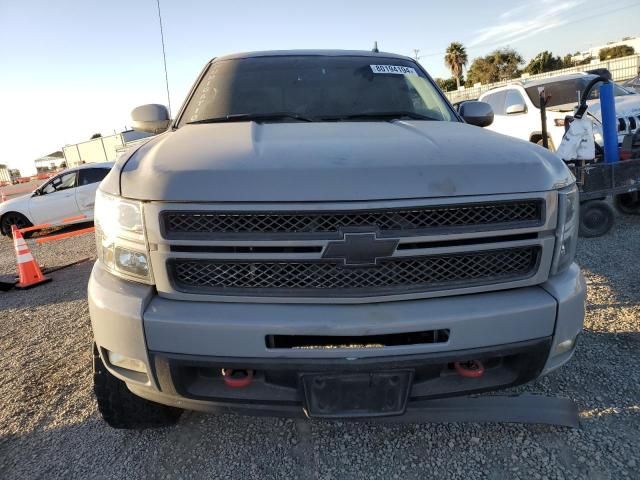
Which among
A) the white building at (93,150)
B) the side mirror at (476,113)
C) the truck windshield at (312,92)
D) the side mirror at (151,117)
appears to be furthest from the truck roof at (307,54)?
the white building at (93,150)

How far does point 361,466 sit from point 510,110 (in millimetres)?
8724

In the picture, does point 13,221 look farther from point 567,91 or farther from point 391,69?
point 567,91

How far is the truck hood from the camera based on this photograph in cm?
165

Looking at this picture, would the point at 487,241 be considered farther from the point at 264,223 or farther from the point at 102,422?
the point at 102,422

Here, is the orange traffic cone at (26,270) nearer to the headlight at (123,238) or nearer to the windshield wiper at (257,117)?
the windshield wiper at (257,117)

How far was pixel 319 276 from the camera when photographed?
1.73 metres

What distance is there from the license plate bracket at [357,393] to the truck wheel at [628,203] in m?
6.46

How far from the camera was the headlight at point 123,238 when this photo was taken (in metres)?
1.76

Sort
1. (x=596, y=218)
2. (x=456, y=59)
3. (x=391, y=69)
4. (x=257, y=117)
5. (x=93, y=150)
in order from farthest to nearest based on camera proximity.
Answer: (x=456, y=59)
(x=93, y=150)
(x=596, y=218)
(x=391, y=69)
(x=257, y=117)

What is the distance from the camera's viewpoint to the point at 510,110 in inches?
359

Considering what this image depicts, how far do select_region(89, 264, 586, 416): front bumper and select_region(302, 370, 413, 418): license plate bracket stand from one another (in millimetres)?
45

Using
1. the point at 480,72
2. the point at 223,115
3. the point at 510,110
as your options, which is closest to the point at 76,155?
the point at 510,110

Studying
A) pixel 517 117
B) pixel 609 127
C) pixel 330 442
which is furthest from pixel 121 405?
pixel 517 117

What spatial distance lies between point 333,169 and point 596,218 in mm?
5428
